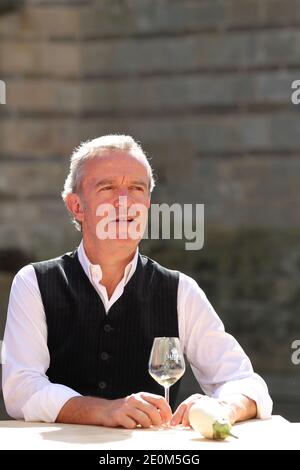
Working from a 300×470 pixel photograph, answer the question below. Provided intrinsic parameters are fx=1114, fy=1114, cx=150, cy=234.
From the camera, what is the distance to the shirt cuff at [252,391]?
2732 millimetres

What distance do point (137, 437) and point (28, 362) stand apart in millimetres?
539

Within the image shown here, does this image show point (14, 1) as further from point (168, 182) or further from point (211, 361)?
point (211, 361)

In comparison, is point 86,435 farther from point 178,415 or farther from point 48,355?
point 48,355

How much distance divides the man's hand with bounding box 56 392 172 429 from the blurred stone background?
22.3 ft

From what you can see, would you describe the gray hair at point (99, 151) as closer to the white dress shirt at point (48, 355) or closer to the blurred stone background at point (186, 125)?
the white dress shirt at point (48, 355)

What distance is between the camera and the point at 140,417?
8.25 ft

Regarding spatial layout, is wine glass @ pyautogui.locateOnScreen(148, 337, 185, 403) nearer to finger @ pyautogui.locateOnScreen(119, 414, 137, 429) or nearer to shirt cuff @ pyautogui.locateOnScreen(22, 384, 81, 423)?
finger @ pyautogui.locateOnScreen(119, 414, 137, 429)

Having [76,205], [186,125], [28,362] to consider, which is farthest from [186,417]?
[186,125]

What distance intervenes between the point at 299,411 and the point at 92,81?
3.66 meters

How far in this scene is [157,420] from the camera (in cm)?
252

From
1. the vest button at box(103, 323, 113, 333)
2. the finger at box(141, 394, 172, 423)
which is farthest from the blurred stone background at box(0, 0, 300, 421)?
the finger at box(141, 394, 172, 423)

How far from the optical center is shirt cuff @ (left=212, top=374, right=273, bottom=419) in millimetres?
2732

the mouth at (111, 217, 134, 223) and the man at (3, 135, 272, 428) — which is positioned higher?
the mouth at (111, 217, 134, 223)
